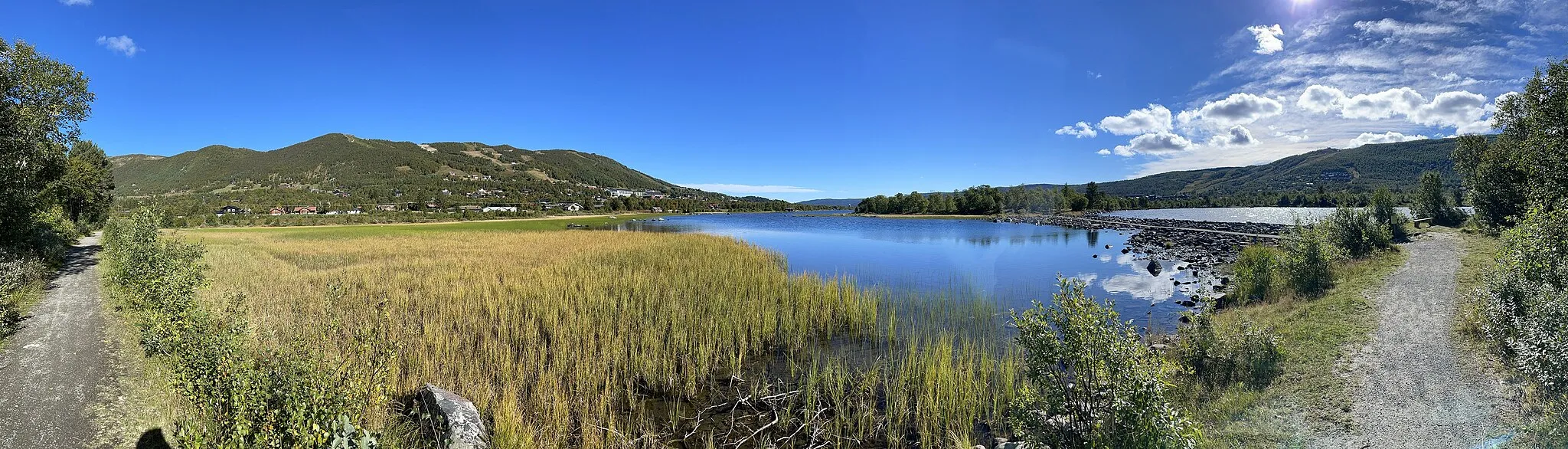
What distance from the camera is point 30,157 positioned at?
1664cm

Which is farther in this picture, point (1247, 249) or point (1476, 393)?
point (1247, 249)

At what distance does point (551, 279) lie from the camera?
1930 centimetres

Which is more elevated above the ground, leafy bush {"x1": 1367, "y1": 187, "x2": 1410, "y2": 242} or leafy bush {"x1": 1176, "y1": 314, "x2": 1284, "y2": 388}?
leafy bush {"x1": 1367, "y1": 187, "x2": 1410, "y2": 242}

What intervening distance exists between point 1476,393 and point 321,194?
8149 inches

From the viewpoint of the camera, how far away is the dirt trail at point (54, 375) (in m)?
6.83

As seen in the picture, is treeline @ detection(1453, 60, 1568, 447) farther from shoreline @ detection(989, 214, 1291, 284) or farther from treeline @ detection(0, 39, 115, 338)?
treeline @ detection(0, 39, 115, 338)

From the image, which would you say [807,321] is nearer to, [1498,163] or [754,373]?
[754,373]

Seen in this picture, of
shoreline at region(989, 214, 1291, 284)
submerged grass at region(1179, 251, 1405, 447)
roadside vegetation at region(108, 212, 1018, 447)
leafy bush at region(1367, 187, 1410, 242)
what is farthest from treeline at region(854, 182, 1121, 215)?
roadside vegetation at region(108, 212, 1018, 447)

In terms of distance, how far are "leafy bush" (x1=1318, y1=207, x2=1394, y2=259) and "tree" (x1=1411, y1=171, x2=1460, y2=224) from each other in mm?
33449

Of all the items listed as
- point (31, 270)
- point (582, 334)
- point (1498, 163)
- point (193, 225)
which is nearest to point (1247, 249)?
point (1498, 163)

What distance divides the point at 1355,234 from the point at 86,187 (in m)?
78.6

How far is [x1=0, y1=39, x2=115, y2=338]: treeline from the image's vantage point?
15672 millimetres

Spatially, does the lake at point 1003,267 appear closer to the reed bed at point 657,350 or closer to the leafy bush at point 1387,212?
the reed bed at point 657,350

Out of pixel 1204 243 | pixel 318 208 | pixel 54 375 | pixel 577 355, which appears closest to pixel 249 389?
pixel 577 355
